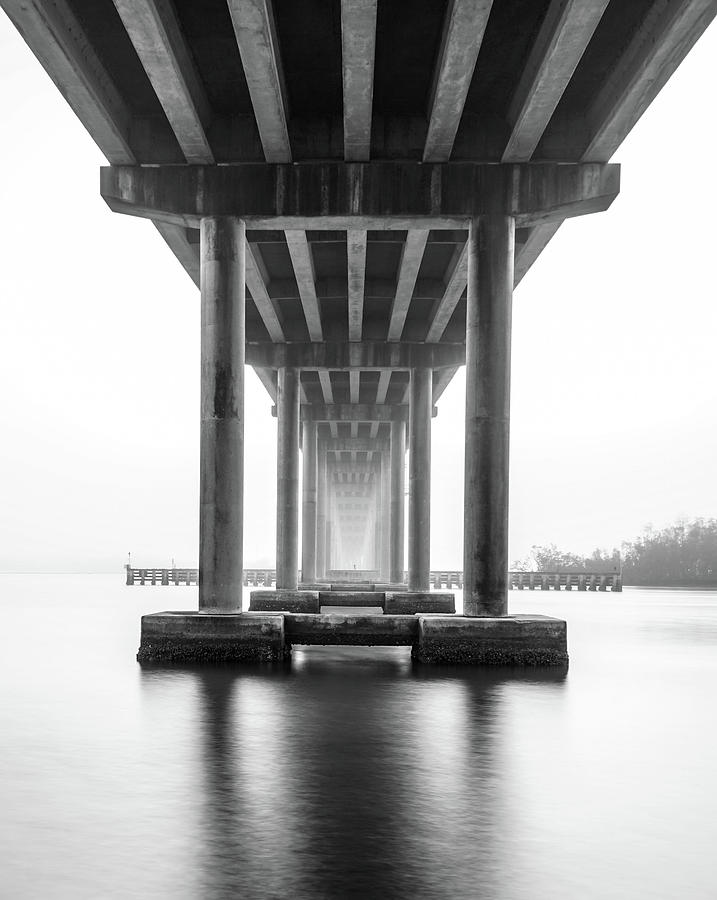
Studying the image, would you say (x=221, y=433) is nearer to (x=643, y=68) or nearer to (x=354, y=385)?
(x=643, y=68)

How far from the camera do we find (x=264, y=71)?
1414 cm

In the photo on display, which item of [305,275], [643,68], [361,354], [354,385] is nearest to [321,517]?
[354,385]

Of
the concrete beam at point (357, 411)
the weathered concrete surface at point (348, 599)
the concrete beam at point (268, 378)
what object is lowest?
the weathered concrete surface at point (348, 599)

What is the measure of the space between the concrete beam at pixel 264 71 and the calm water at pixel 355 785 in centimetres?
887

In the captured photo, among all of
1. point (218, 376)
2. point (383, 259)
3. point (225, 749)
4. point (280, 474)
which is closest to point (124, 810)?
point (225, 749)

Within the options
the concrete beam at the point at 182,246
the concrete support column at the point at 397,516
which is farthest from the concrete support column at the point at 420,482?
the concrete beam at the point at 182,246

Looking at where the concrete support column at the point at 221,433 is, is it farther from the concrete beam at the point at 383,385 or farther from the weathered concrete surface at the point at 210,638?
the concrete beam at the point at 383,385

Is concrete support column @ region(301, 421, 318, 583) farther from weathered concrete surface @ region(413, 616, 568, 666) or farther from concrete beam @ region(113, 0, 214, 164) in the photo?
concrete beam @ region(113, 0, 214, 164)

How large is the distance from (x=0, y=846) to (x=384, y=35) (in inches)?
501

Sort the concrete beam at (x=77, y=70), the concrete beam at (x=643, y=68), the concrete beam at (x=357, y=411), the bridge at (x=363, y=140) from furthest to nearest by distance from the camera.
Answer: the concrete beam at (x=357, y=411)
the bridge at (x=363, y=140)
the concrete beam at (x=77, y=70)
the concrete beam at (x=643, y=68)

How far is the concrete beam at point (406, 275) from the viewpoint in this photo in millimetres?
21469

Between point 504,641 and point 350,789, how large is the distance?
9.03 meters

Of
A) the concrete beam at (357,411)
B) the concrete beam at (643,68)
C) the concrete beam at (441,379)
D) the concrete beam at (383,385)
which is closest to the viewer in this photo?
the concrete beam at (643,68)

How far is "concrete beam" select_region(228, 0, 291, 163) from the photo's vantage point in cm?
1275
